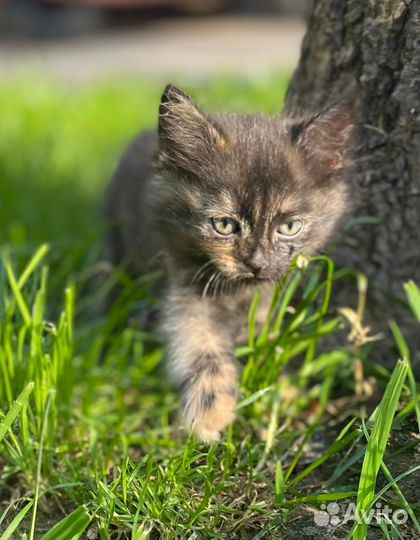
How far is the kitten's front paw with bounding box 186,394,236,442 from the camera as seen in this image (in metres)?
2.57

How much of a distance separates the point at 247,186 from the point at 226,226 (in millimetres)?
147

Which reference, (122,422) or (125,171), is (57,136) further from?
(122,422)

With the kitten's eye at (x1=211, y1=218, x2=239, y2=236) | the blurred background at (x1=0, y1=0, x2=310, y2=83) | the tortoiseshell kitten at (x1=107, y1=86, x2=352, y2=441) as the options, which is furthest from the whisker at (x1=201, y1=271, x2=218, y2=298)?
the blurred background at (x1=0, y1=0, x2=310, y2=83)

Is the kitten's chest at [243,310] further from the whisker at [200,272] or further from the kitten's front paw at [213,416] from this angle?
the kitten's front paw at [213,416]

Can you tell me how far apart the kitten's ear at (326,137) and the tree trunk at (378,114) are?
132 millimetres

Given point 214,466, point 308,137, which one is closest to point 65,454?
point 214,466


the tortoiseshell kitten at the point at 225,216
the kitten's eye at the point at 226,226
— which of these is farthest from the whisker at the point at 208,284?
the kitten's eye at the point at 226,226

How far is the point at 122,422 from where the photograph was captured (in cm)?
288

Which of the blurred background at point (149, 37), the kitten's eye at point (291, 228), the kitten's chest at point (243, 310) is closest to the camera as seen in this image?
the kitten's eye at point (291, 228)

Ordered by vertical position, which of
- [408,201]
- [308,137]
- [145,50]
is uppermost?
[308,137]

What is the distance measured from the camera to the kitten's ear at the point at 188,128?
268 cm

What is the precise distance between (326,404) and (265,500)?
719 millimetres

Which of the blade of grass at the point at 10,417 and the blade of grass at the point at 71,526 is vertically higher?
the blade of grass at the point at 10,417

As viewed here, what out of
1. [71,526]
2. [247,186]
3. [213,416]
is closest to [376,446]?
[213,416]
